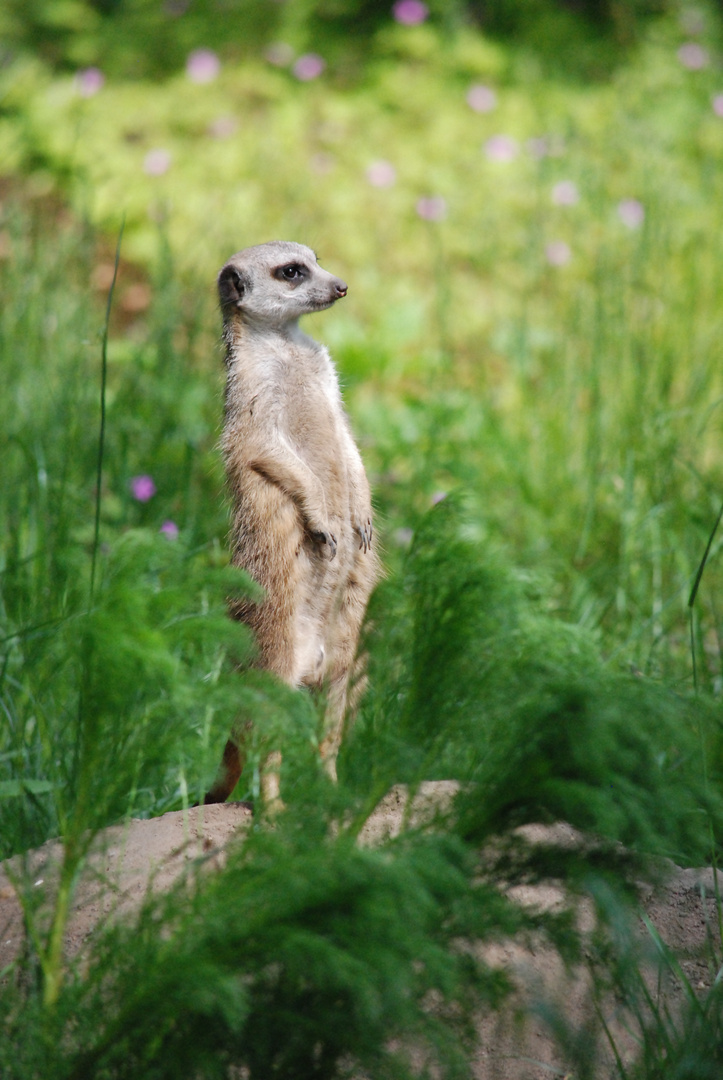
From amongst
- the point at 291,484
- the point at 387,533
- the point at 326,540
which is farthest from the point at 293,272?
the point at 387,533

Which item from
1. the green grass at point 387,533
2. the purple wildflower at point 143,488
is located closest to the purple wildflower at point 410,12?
the green grass at point 387,533

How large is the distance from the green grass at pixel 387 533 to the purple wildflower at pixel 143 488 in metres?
0.05

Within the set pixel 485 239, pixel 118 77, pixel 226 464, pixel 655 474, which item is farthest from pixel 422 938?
pixel 118 77

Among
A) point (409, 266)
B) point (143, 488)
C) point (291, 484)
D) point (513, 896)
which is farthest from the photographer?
point (409, 266)

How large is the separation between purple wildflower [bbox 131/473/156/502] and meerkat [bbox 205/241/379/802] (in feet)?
3.61

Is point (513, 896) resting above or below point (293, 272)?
below

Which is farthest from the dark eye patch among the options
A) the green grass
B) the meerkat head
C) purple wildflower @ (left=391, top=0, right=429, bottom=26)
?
purple wildflower @ (left=391, top=0, right=429, bottom=26)

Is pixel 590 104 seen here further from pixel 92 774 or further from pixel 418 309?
pixel 92 774

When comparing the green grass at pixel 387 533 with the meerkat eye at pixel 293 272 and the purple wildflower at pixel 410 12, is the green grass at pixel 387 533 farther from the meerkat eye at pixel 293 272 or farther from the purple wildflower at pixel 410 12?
the meerkat eye at pixel 293 272

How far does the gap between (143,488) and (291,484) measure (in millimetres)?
1358

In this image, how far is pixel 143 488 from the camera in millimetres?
3713

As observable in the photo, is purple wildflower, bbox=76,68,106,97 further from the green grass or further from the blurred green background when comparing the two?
the green grass

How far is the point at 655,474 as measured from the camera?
12.3 ft

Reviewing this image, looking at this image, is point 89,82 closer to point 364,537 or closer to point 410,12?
point 410,12
